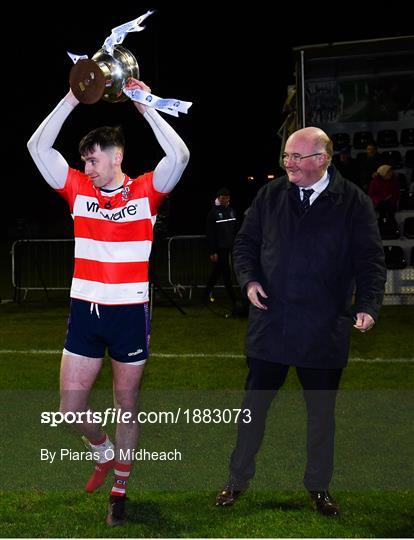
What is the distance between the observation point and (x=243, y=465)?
4285mm

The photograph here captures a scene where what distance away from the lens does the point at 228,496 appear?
4309 millimetres

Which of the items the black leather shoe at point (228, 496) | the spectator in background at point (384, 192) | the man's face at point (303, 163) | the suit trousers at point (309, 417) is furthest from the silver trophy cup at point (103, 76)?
the spectator in background at point (384, 192)

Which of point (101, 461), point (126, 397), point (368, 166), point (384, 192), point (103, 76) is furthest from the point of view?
point (368, 166)

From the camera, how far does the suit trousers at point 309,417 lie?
4176mm

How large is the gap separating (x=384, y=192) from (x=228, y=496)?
1063 centimetres

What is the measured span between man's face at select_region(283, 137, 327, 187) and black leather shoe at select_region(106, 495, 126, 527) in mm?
1981

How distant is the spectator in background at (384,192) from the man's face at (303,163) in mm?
10099

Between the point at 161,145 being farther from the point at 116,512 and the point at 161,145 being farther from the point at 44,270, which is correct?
the point at 44,270

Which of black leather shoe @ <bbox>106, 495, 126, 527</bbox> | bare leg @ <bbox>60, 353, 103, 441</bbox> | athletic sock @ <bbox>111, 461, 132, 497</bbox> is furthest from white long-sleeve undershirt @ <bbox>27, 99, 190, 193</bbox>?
black leather shoe @ <bbox>106, 495, 126, 527</bbox>

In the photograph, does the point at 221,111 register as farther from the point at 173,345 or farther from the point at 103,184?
the point at 103,184

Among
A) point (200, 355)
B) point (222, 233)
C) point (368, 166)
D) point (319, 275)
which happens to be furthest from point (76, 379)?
point (368, 166)

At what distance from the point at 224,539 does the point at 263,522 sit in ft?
1.04

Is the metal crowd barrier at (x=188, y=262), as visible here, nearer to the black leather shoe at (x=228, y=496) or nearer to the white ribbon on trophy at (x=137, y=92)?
the black leather shoe at (x=228, y=496)

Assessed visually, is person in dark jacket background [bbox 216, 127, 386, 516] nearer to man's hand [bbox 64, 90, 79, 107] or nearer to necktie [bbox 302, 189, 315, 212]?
necktie [bbox 302, 189, 315, 212]
